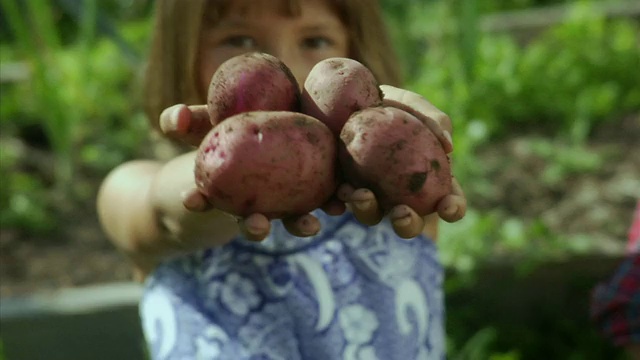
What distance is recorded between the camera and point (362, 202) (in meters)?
0.96

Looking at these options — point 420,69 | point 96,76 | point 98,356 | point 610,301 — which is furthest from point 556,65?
point 98,356

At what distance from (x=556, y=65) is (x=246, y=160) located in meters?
2.44

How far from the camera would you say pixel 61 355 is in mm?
2291

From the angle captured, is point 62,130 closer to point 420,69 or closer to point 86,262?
point 86,262

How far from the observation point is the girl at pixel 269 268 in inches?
59.2

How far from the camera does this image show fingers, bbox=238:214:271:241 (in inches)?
37.9

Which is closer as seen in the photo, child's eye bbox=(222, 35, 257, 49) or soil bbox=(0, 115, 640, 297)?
child's eye bbox=(222, 35, 257, 49)

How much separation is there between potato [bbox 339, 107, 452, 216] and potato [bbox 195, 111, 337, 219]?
32mm

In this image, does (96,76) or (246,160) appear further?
(96,76)

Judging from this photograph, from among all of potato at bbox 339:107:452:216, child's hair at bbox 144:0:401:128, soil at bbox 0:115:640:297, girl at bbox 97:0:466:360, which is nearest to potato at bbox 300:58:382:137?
potato at bbox 339:107:452:216

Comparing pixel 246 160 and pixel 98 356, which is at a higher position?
pixel 246 160

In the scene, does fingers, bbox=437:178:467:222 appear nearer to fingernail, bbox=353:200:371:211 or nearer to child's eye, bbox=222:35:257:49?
fingernail, bbox=353:200:371:211

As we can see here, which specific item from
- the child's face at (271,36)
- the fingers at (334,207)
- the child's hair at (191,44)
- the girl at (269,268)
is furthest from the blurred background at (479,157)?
the fingers at (334,207)

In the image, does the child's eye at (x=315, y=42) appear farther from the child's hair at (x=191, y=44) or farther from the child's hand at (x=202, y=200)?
the child's hand at (x=202, y=200)
